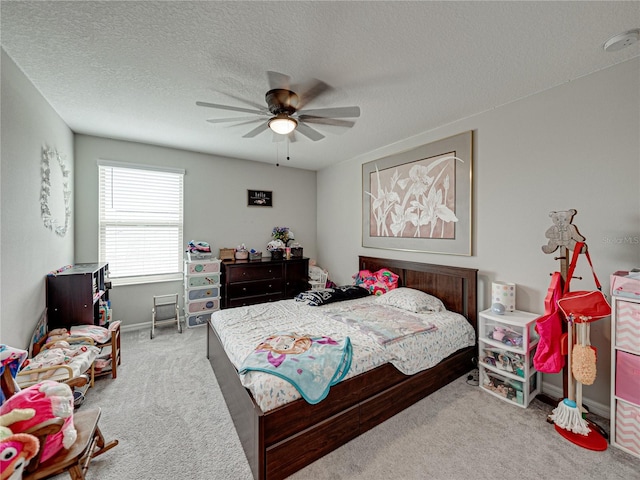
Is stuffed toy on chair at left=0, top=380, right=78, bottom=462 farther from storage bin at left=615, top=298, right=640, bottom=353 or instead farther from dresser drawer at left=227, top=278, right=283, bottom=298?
storage bin at left=615, top=298, right=640, bottom=353

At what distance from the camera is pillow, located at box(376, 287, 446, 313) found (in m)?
2.96

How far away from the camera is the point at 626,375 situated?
1741 mm

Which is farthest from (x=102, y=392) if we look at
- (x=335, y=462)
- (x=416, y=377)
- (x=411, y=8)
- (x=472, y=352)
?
(x=411, y=8)

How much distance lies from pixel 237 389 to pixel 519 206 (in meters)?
2.99

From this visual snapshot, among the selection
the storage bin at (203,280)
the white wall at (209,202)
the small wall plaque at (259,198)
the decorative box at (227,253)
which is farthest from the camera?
the small wall plaque at (259,198)

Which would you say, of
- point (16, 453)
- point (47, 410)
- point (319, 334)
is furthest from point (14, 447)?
point (319, 334)

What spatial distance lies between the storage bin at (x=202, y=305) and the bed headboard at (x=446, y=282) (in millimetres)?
2712

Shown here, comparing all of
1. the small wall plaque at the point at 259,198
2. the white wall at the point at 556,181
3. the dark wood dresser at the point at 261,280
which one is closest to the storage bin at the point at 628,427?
the white wall at the point at 556,181

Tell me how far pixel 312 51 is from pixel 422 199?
224cm

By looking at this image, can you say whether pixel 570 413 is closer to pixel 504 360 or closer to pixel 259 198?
pixel 504 360

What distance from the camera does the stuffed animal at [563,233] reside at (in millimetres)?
1987

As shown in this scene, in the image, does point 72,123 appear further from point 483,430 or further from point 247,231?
point 483,430

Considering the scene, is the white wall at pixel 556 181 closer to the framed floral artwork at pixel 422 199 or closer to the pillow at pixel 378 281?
the framed floral artwork at pixel 422 199

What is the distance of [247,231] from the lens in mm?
4816
